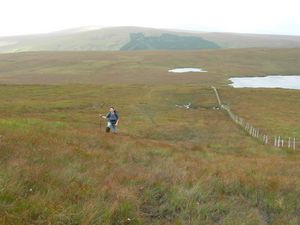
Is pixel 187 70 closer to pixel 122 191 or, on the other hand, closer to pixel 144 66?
pixel 144 66

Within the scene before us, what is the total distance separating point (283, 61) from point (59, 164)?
168 m

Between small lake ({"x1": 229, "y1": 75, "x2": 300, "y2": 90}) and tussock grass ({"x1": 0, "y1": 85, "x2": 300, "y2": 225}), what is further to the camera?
small lake ({"x1": 229, "y1": 75, "x2": 300, "y2": 90})

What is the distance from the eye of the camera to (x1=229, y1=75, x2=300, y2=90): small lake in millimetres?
107125

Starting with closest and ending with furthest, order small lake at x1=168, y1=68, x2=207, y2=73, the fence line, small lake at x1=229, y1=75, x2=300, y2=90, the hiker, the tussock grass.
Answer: the tussock grass, the hiker, the fence line, small lake at x1=229, y1=75, x2=300, y2=90, small lake at x1=168, y1=68, x2=207, y2=73

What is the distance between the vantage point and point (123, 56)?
7382 inches

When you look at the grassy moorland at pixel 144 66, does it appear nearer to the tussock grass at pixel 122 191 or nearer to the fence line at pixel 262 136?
the fence line at pixel 262 136

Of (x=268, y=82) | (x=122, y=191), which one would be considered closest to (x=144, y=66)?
(x=268, y=82)

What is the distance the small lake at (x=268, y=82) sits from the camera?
107125mm

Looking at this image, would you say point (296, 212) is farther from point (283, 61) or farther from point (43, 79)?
point (283, 61)

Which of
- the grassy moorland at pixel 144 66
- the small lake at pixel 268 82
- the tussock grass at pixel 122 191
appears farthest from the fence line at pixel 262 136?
the grassy moorland at pixel 144 66

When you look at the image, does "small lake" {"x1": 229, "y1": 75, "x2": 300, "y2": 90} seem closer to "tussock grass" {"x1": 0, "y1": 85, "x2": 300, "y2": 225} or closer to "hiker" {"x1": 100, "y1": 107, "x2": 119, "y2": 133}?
"hiker" {"x1": 100, "y1": 107, "x2": 119, "y2": 133}

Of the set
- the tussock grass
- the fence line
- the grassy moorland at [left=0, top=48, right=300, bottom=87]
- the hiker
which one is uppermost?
the tussock grass

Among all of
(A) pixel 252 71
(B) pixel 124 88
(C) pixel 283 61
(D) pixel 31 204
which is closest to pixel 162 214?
(D) pixel 31 204

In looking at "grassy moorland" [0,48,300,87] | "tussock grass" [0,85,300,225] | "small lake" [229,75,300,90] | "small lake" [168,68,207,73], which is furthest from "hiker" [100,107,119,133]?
"small lake" [168,68,207,73]
